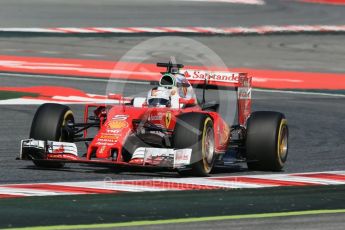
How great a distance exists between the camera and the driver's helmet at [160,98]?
14.5 metres

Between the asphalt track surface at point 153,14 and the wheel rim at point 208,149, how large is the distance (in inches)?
920

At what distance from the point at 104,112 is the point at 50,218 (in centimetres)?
480

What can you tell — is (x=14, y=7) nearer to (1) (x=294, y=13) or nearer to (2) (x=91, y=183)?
(1) (x=294, y=13)

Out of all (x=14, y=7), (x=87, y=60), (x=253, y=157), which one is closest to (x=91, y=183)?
(x=253, y=157)

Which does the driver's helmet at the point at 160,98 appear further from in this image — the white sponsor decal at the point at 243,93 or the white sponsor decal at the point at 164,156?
the white sponsor decal at the point at 243,93

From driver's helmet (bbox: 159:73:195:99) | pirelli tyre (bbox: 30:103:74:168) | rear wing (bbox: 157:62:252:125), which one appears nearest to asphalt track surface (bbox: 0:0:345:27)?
rear wing (bbox: 157:62:252:125)

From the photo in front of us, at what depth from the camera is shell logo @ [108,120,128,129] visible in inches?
547

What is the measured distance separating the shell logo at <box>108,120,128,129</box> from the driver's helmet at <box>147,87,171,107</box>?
70cm

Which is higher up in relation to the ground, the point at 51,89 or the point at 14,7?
the point at 14,7

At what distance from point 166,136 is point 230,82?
177 centimetres

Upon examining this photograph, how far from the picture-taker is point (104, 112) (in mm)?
14508

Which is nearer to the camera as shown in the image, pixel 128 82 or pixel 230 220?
pixel 230 220

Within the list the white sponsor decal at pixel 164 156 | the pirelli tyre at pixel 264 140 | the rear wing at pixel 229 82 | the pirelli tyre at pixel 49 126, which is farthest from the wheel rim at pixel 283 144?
the pirelli tyre at pixel 49 126

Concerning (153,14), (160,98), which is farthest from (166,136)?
(153,14)
